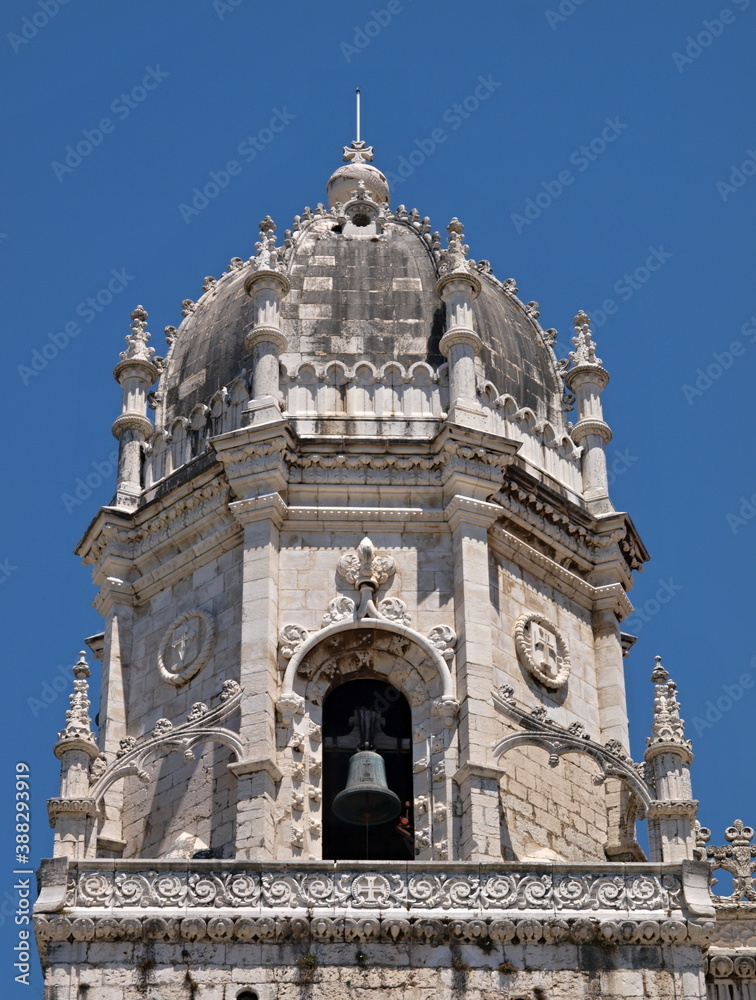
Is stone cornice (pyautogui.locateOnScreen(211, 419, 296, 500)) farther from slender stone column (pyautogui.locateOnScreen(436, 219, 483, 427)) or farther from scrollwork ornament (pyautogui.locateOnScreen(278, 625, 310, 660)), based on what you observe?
slender stone column (pyautogui.locateOnScreen(436, 219, 483, 427))

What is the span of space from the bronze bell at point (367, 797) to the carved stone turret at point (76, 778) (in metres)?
3.39

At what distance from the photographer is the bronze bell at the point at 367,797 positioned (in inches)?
1463

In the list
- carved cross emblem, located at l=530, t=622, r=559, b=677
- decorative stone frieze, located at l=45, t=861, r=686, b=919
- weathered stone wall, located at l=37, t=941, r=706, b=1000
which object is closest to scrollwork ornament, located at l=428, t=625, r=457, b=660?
carved cross emblem, located at l=530, t=622, r=559, b=677

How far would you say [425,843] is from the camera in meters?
37.3

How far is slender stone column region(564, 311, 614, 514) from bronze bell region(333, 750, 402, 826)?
7.31 metres

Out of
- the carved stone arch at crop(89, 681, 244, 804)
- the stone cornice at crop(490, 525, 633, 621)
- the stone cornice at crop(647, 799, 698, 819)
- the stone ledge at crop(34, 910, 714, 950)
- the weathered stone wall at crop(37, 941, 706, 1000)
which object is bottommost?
the weathered stone wall at crop(37, 941, 706, 1000)

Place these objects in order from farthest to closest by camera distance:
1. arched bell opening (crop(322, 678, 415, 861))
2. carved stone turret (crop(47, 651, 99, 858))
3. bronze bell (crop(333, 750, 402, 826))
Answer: arched bell opening (crop(322, 678, 415, 861)) < bronze bell (crop(333, 750, 402, 826)) < carved stone turret (crop(47, 651, 99, 858))

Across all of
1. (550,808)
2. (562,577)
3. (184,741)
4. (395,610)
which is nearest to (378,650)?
(395,610)

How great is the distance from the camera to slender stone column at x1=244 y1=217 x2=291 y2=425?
41.1 meters

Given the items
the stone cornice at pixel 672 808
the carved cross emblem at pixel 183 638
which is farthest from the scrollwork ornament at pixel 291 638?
the stone cornice at pixel 672 808

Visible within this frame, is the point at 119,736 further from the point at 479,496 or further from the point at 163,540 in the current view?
the point at 479,496

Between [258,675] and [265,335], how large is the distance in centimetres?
615

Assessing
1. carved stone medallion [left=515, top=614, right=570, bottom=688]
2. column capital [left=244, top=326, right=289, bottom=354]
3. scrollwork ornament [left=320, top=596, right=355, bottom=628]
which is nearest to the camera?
scrollwork ornament [left=320, top=596, right=355, bottom=628]

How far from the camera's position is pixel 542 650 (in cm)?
4025
